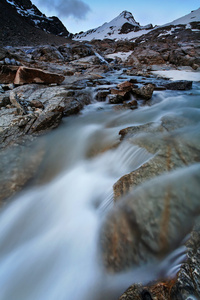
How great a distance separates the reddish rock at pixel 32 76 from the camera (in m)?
5.54

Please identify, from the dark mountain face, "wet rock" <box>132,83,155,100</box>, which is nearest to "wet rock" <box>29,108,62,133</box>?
"wet rock" <box>132,83,155,100</box>

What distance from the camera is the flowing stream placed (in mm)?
1286

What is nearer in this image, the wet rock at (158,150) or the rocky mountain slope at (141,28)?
the wet rock at (158,150)

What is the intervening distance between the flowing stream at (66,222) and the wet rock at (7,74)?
4.12 meters

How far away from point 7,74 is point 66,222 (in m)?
6.34

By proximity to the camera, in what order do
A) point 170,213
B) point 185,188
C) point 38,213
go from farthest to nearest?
point 38,213 → point 185,188 → point 170,213

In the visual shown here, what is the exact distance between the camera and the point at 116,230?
55.4 inches

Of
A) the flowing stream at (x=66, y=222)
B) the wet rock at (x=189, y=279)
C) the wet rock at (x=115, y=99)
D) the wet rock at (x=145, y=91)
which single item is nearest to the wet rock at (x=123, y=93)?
the wet rock at (x=115, y=99)

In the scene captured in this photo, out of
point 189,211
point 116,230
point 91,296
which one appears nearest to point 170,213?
point 189,211

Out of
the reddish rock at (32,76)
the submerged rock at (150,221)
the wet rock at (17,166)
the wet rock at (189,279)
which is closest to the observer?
the wet rock at (189,279)

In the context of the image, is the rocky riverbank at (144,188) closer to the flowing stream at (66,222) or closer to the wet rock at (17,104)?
the wet rock at (17,104)

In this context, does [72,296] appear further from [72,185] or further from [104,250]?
[72,185]

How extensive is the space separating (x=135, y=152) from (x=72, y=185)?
3.60 ft

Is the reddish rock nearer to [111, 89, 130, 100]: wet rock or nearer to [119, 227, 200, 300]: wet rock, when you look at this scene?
[111, 89, 130, 100]: wet rock
